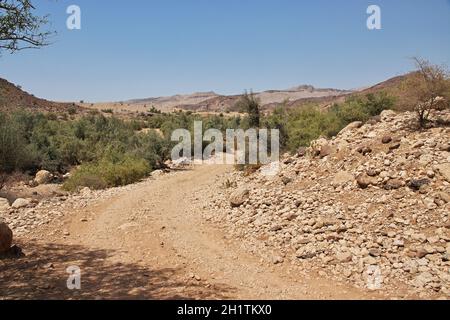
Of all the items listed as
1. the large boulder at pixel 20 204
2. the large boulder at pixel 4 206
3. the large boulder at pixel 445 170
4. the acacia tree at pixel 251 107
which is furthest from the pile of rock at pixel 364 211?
the acacia tree at pixel 251 107

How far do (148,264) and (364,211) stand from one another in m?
4.08

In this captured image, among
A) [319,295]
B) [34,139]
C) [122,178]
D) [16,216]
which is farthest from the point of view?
[34,139]

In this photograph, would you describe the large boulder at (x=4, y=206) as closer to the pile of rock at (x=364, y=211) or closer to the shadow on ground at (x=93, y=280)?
the shadow on ground at (x=93, y=280)

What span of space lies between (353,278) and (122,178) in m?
10.8

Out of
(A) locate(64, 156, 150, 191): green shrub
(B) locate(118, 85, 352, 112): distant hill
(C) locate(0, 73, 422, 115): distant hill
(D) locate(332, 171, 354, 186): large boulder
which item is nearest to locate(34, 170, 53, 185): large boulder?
(A) locate(64, 156, 150, 191): green shrub

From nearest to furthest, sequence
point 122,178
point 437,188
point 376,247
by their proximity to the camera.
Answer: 1. point 376,247
2. point 437,188
3. point 122,178

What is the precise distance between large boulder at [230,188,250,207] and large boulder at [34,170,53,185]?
10.7 metres

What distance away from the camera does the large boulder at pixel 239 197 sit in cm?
955

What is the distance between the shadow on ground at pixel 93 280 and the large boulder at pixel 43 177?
35.1 feet

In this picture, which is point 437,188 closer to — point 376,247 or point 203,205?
point 376,247

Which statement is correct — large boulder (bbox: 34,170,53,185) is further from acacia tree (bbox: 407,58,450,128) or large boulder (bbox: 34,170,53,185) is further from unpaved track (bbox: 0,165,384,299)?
acacia tree (bbox: 407,58,450,128)

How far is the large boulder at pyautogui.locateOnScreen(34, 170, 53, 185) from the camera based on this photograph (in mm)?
16781
